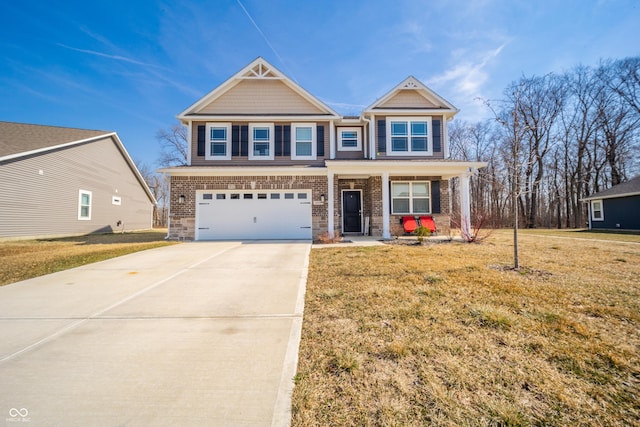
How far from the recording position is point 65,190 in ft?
47.3

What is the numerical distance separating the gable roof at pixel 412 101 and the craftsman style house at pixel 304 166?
5 centimetres

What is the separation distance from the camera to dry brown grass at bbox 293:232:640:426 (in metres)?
1.65

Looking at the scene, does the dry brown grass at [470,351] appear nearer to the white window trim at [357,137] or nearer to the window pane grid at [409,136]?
the window pane grid at [409,136]

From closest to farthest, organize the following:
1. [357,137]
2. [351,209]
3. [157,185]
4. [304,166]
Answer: [304,166], [351,209], [357,137], [157,185]

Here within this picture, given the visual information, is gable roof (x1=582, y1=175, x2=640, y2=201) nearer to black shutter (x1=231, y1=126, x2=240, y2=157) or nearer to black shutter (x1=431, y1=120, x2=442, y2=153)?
black shutter (x1=431, y1=120, x2=442, y2=153)

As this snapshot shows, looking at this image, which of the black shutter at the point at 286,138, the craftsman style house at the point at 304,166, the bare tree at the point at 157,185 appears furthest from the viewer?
the bare tree at the point at 157,185

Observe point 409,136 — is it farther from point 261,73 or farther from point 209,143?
point 209,143

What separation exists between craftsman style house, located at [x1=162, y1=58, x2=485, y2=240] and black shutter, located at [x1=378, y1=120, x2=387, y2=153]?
0.16 feet

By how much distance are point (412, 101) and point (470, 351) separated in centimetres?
1262

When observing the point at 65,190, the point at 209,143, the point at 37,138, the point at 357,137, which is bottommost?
the point at 65,190

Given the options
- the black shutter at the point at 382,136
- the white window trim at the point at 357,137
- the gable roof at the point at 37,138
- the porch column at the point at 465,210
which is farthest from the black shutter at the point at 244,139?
the gable roof at the point at 37,138

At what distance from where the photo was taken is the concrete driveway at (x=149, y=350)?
173 centimetres

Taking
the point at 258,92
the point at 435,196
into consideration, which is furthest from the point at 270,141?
the point at 435,196

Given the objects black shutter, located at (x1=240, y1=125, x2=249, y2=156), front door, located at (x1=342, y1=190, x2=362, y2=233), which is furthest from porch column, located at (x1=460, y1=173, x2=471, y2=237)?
black shutter, located at (x1=240, y1=125, x2=249, y2=156)
